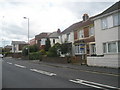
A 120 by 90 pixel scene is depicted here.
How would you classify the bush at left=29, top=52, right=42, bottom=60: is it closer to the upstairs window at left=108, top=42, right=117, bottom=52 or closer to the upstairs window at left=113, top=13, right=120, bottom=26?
the upstairs window at left=108, top=42, right=117, bottom=52

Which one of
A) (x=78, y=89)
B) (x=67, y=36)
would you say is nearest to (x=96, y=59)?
(x=78, y=89)

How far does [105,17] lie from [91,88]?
15578 millimetres

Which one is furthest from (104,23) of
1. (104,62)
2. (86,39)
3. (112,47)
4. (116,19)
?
(86,39)

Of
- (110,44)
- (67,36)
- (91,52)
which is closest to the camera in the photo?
(110,44)

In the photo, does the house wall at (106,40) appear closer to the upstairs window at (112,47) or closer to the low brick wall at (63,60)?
Result: the upstairs window at (112,47)

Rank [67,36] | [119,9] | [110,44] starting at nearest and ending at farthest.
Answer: [119,9]
[110,44]
[67,36]

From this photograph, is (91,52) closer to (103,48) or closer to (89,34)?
(89,34)

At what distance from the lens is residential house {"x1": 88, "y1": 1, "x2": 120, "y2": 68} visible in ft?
64.2

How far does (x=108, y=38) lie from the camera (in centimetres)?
2270

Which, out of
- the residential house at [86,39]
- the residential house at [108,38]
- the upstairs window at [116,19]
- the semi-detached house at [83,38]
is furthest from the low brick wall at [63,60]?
the upstairs window at [116,19]

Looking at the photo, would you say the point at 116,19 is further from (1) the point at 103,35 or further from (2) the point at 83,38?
(2) the point at 83,38

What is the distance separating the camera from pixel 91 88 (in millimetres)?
8844

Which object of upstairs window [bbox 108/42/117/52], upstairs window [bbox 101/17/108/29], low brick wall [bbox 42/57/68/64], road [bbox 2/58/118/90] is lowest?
road [bbox 2/58/118/90]

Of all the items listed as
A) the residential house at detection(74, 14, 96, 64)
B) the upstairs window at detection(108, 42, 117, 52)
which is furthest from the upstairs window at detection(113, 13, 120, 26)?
the residential house at detection(74, 14, 96, 64)
